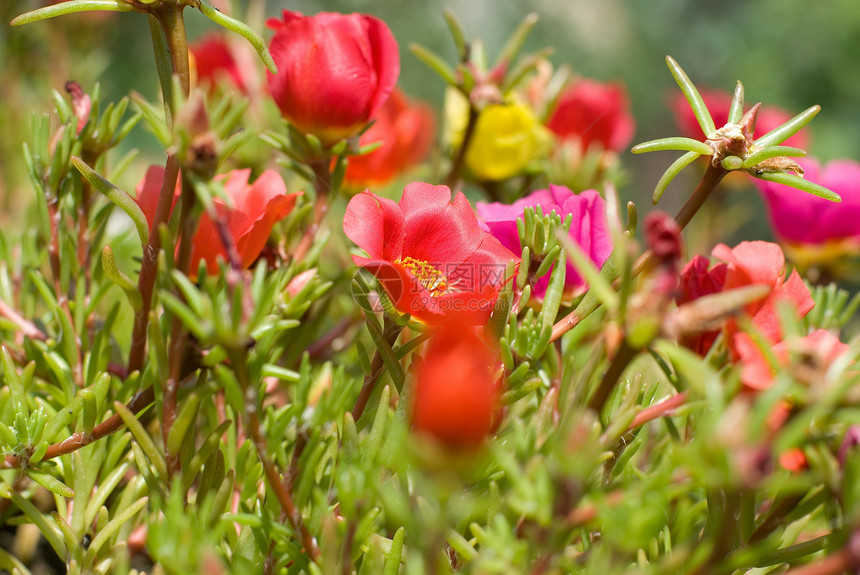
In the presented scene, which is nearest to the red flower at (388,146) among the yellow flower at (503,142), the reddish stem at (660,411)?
the yellow flower at (503,142)

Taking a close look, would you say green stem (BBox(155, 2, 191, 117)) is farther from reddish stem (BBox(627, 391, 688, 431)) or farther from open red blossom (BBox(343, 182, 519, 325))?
reddish stem (BBox(627, 391, 688, 431))

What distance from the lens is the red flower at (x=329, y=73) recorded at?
43cm

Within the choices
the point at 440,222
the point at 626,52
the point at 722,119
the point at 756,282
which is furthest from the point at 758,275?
the point at 626,52

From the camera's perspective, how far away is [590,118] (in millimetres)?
784

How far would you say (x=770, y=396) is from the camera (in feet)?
0.70

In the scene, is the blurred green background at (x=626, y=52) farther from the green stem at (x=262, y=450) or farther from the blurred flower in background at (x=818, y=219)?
the green stem at (x=262, y=450)

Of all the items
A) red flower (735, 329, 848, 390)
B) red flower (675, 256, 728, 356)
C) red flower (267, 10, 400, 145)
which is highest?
red flower (267, 10, 400, 145)

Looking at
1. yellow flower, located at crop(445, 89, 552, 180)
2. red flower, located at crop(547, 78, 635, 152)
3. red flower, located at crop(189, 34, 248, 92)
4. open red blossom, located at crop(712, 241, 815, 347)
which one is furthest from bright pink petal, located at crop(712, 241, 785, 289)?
red flower, located at crop(189, 34, 248, 92)

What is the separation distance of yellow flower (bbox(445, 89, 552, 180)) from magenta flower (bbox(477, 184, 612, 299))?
24 cm

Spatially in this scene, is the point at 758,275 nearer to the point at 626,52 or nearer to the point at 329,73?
the point at 329,73

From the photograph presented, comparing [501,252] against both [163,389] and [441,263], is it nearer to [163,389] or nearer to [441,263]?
[441,263]

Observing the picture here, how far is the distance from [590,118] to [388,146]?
26cm

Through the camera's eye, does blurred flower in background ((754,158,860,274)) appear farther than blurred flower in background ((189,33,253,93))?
No

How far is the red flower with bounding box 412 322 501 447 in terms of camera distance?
0.20 m
